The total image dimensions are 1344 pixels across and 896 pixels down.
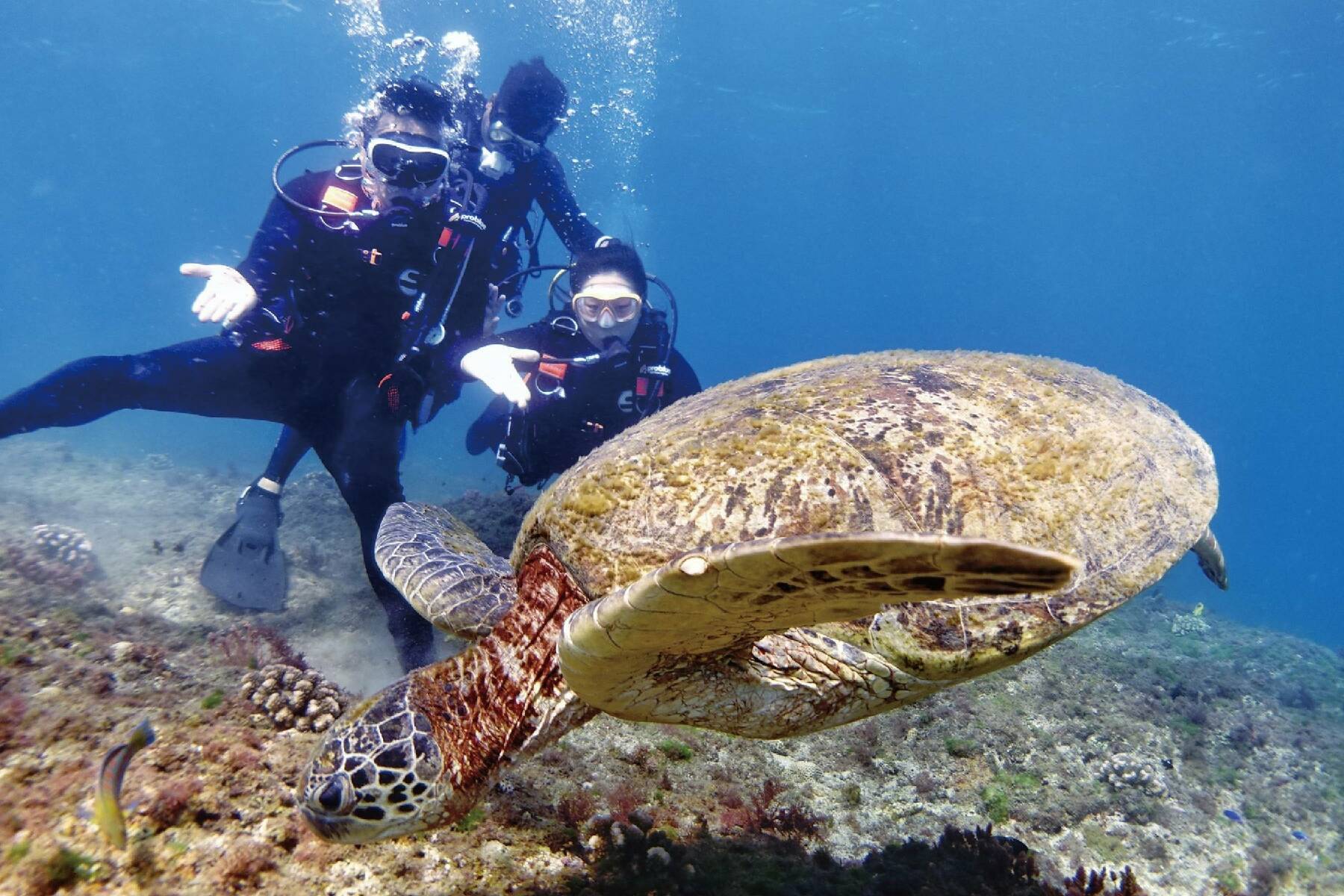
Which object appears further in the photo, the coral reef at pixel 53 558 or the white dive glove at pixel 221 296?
the coral reef at pixel 53 558

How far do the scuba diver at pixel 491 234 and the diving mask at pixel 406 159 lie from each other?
742 millimetres

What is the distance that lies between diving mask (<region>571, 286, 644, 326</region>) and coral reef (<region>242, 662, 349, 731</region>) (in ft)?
13.4

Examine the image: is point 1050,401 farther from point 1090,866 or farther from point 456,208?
point 456,208

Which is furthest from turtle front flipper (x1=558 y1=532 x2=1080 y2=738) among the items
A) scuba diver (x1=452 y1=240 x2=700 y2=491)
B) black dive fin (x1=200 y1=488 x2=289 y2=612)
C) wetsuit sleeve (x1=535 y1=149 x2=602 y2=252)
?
wetsuit sleeve (x1=535 y1=149 x2=602 y2=252)

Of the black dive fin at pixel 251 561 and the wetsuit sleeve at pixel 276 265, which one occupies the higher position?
the wetsuit sleeve at pixel 276 265

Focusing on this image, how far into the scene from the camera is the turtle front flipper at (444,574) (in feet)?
8.30

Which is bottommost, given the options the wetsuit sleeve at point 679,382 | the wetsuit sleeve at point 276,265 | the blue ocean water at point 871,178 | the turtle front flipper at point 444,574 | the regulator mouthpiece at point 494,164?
the turtle front flipper at point 444,574

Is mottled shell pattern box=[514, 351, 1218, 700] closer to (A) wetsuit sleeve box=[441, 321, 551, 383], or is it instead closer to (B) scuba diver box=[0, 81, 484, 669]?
(B) scuba diver box=[0, 81, 484, 669]

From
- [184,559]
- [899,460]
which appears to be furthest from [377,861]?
[184,559]

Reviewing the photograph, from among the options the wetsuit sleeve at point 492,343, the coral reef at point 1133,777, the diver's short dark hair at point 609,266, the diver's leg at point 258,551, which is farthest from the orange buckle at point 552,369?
the coral reef at point 1133,777

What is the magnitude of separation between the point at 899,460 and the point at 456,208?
5541mm

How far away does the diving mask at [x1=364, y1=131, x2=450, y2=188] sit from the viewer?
5633 millimetres

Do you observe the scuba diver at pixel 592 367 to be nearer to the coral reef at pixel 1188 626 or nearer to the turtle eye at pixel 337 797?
the turtle eye at pixel 337 797

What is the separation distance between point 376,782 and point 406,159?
18.2 ft
